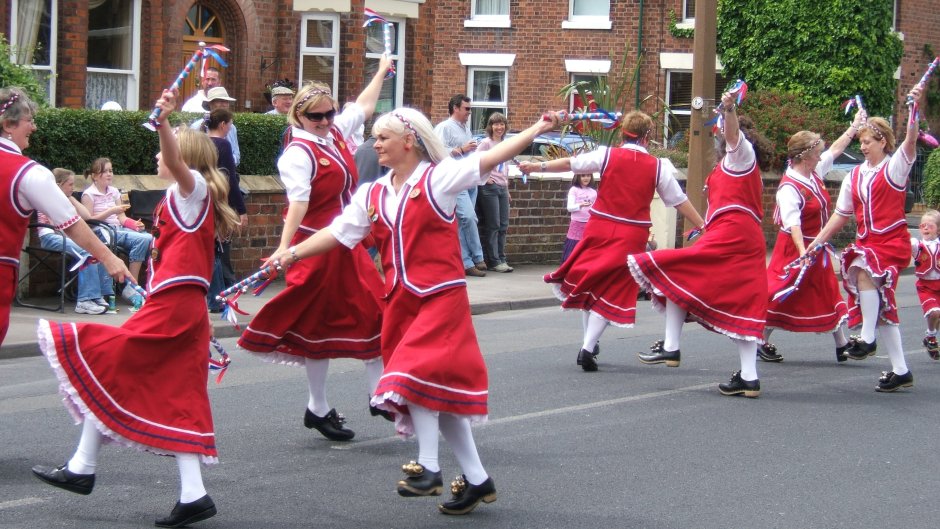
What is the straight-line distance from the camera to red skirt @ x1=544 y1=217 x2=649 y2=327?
9.38 meters

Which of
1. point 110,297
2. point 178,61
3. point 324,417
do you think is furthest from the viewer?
point 178,61

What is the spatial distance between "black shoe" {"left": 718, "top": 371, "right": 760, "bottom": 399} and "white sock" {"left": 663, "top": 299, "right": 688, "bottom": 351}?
53cm

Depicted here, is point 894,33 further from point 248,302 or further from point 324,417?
point 324,417

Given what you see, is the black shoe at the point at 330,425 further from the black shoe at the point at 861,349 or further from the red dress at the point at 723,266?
the black shoe at the point at 861,349

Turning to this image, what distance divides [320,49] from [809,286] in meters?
14.3

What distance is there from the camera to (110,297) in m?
12.0

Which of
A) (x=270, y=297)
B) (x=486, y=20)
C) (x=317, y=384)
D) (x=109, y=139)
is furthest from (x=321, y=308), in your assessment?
(x=486, y=20)

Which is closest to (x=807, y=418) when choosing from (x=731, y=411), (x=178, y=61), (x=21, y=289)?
(x=731, y=411)

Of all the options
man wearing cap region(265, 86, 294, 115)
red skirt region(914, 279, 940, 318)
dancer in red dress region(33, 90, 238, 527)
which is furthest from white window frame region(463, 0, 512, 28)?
dancer in red dress region(33, 90, 238, 527)

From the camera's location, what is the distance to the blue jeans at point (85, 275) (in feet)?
38.5

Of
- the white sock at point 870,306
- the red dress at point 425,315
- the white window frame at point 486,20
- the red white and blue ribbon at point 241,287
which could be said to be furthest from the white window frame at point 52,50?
the white window frame at point 486,20

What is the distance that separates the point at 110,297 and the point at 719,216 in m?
6.03

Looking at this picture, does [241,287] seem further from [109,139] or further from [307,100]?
[109,139]

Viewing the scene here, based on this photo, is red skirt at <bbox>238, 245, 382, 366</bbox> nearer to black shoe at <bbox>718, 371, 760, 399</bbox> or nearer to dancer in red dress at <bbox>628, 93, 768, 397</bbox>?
dancer in red dress at <bbox>628, 93, 768, 397</bbox>
